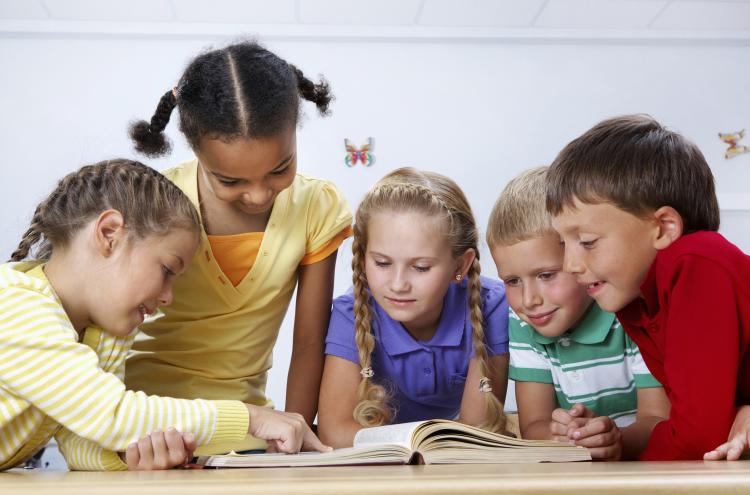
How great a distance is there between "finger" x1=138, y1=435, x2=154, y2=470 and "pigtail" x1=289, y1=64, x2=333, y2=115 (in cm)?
85

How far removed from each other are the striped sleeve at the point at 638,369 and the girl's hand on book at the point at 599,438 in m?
0.32

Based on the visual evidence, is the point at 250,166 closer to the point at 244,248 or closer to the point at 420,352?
the point at 244,248

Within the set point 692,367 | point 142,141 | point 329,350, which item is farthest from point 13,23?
point 692,367

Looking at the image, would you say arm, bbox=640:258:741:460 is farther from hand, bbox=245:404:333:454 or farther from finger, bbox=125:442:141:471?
finger, bbox=125:442:141:471

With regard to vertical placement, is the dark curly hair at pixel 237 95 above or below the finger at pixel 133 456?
above

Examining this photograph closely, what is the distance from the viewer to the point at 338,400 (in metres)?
1.66

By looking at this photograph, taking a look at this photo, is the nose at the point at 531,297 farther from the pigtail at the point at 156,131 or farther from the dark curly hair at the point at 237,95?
the pigtail at the point at 156,131

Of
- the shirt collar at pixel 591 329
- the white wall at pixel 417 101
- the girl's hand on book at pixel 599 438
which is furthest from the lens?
the white wall at pixel 417 101

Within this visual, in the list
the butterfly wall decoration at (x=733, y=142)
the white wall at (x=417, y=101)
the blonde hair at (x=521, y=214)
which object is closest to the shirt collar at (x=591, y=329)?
the blonde hair at (x=521, y=214)

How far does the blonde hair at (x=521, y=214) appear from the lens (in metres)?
1.54

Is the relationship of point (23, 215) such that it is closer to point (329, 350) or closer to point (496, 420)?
point (329, 350)

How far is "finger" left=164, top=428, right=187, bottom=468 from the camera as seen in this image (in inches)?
38.4

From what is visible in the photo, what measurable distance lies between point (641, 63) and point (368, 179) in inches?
72.7

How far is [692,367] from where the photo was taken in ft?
3.42
